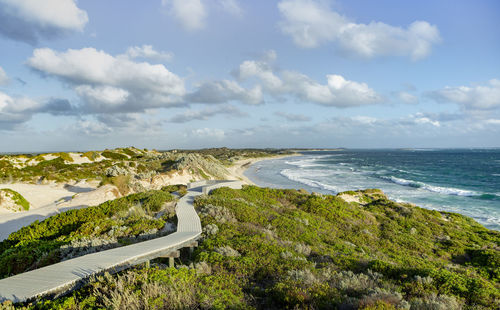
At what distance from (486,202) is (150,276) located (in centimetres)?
4057

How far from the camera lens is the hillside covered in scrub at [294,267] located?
14.5 feet

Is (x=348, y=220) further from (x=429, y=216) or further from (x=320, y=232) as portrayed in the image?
(x=429, y=216)

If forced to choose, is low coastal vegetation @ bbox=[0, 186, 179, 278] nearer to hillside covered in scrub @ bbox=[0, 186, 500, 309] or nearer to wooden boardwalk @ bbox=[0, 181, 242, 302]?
hillside covered in scrub @ bbox=[0, 186, 500, 309]

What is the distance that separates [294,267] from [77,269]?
17.0 feet

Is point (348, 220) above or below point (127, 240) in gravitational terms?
below

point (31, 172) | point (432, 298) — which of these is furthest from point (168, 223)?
point (31, 172)

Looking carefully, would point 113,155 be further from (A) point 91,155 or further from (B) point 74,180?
(B) point 74,180

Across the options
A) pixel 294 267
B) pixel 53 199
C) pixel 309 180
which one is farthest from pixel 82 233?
pixel 309 180

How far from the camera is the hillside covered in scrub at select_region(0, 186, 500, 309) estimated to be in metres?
4.43

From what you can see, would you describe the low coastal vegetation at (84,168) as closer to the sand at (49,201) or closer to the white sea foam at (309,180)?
the sand at (49,201)

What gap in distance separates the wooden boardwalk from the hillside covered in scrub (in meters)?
0.33

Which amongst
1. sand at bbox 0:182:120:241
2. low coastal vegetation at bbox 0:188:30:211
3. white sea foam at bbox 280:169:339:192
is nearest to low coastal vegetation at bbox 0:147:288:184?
sand at bbox 0:182:120:241

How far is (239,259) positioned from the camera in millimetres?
6586

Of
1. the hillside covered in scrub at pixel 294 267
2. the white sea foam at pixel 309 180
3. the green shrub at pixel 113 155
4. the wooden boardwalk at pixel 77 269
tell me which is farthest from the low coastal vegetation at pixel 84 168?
the wooden boardwalk at pixel 77 269
